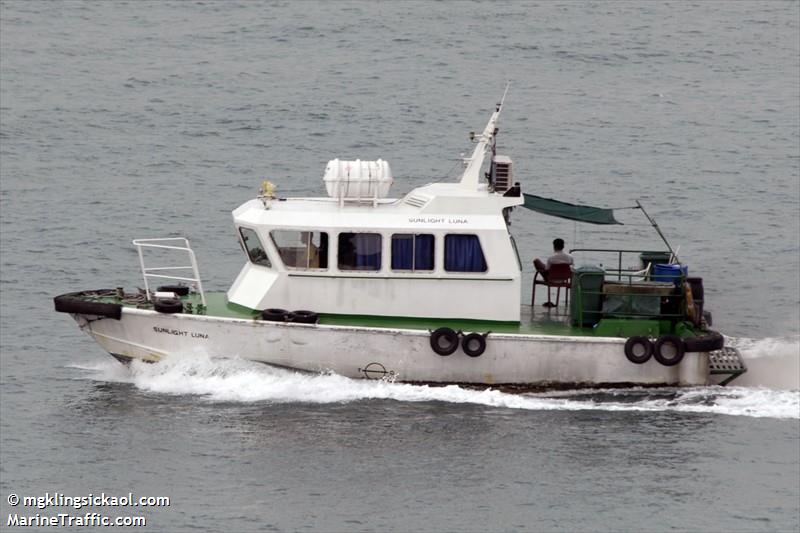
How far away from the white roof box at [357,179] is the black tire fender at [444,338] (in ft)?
8.51

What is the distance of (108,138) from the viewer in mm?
46875

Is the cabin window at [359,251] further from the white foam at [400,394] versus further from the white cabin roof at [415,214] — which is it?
the white foam at [400,394]

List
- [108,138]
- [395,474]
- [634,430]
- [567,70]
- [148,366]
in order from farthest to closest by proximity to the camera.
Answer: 1. [567,70]
2. [108,138]
3. [148,366]
4. [634,430]
5. [395,474]

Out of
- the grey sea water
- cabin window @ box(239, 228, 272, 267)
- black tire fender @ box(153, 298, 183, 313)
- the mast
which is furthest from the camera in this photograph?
cabin window @ box(239, 228, 272, 267)

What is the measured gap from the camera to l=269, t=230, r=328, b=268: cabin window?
1078 inches

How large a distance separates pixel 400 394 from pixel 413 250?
7.61 feet

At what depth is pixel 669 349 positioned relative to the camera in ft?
88.2

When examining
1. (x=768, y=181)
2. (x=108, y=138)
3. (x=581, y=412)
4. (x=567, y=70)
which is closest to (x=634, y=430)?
(x=581, y=412)

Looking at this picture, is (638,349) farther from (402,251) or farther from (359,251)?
(359,251)

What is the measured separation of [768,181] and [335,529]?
2414 cm

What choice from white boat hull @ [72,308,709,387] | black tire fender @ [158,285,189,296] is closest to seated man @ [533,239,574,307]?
white boat hull @ [72,308,709,387]

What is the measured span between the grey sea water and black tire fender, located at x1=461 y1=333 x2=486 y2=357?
708 mm

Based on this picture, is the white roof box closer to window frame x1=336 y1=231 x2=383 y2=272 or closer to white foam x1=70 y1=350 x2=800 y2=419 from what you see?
window frame x1=336 y1=231 x2=383 y2=272

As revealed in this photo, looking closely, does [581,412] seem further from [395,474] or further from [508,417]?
[395,474]
